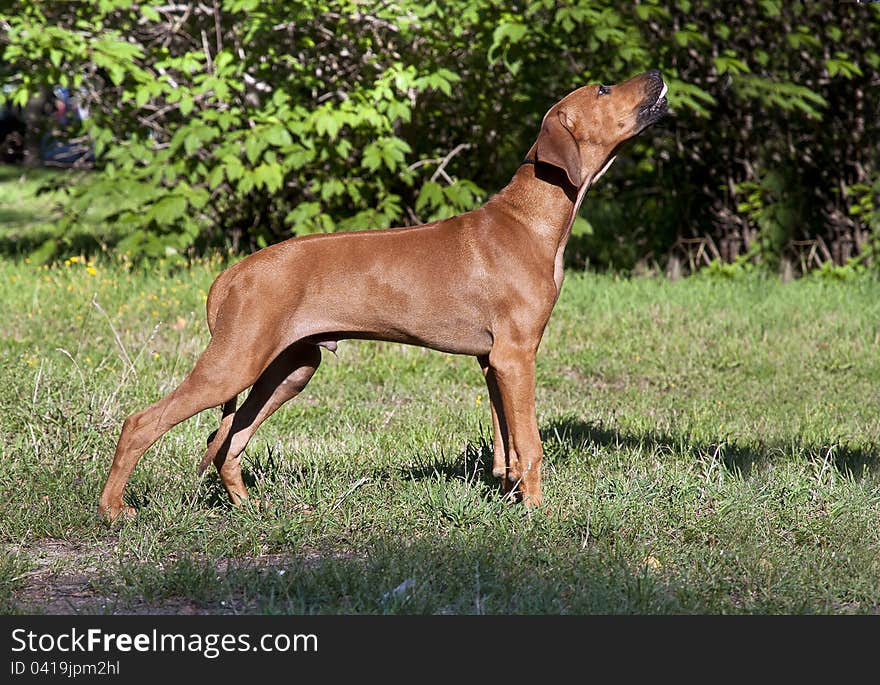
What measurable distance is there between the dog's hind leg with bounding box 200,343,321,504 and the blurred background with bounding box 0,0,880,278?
464 cm

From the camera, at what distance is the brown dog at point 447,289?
4.70 m

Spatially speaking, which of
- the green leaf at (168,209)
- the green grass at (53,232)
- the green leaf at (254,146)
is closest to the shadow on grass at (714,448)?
the green leaf at (254,146)

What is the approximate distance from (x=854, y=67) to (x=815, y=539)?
6514 millimetres

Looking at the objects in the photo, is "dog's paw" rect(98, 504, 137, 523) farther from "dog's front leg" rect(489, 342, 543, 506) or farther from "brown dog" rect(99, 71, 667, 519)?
"dog's front leg" rect(489, 342, 543, 506)

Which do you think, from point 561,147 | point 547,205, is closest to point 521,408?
point 547,205

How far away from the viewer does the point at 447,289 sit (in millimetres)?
4824

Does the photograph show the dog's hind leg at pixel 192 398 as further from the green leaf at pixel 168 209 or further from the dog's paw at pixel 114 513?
the green leaf at pixel 168 209

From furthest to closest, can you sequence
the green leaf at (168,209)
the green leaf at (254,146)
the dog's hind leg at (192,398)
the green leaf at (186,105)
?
the green leaf at (168,209) → the green leaf at (254,146) → the green leaf at (186,105) → the dog's hind leg at (192,398)

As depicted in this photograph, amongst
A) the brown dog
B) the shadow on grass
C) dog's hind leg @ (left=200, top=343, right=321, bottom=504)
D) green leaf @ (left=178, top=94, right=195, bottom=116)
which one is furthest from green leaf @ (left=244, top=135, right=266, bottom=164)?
the brown dog

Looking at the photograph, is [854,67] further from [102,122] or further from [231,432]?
[231,432]

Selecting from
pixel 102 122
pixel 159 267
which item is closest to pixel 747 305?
pixel 159 267

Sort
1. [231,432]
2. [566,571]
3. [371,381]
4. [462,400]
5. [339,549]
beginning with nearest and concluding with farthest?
1. [566,571]
2. [339,549]
3. [231,432]
4. [462,400]
5. [371,381]

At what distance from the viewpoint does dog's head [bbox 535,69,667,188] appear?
16.2 feet

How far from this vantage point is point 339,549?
4676 mm
